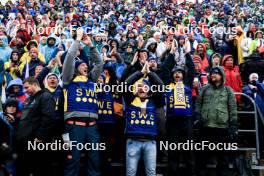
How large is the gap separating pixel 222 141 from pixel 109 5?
18950 millimetres

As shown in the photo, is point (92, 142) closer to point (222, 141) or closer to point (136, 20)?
point (222, 141)

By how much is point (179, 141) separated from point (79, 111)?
1718 mm

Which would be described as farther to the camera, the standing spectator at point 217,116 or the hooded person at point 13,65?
the hooded person at point 13,65

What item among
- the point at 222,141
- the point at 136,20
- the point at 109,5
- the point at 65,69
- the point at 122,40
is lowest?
the point at 222,141

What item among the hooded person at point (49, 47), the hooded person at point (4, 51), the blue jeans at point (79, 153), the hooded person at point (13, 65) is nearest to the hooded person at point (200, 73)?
the blue jeans at point (79, 153)

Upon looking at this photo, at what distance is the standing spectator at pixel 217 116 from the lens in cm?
769

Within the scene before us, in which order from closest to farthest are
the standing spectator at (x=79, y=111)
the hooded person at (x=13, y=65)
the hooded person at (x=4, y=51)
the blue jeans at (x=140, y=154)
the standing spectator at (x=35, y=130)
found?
the standing spectator at (x=35, y=130) < the standing spectator at (x=79, y=111) < the blue jeans at (x=140, y=154) < the hooded person at (x=13, y=65) < the hooded person at (x=4, y=51)

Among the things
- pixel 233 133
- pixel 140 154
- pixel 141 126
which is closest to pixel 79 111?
pixel 141 126

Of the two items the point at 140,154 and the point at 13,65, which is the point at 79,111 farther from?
the point at 13,65

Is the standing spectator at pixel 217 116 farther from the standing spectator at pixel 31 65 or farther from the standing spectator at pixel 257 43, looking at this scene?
the standing spectator at pixel 257 43

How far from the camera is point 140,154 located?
7492mm

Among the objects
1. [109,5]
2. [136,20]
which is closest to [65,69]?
[136,20]

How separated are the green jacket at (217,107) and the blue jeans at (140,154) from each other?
100 centimetres

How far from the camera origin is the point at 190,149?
7.67m
